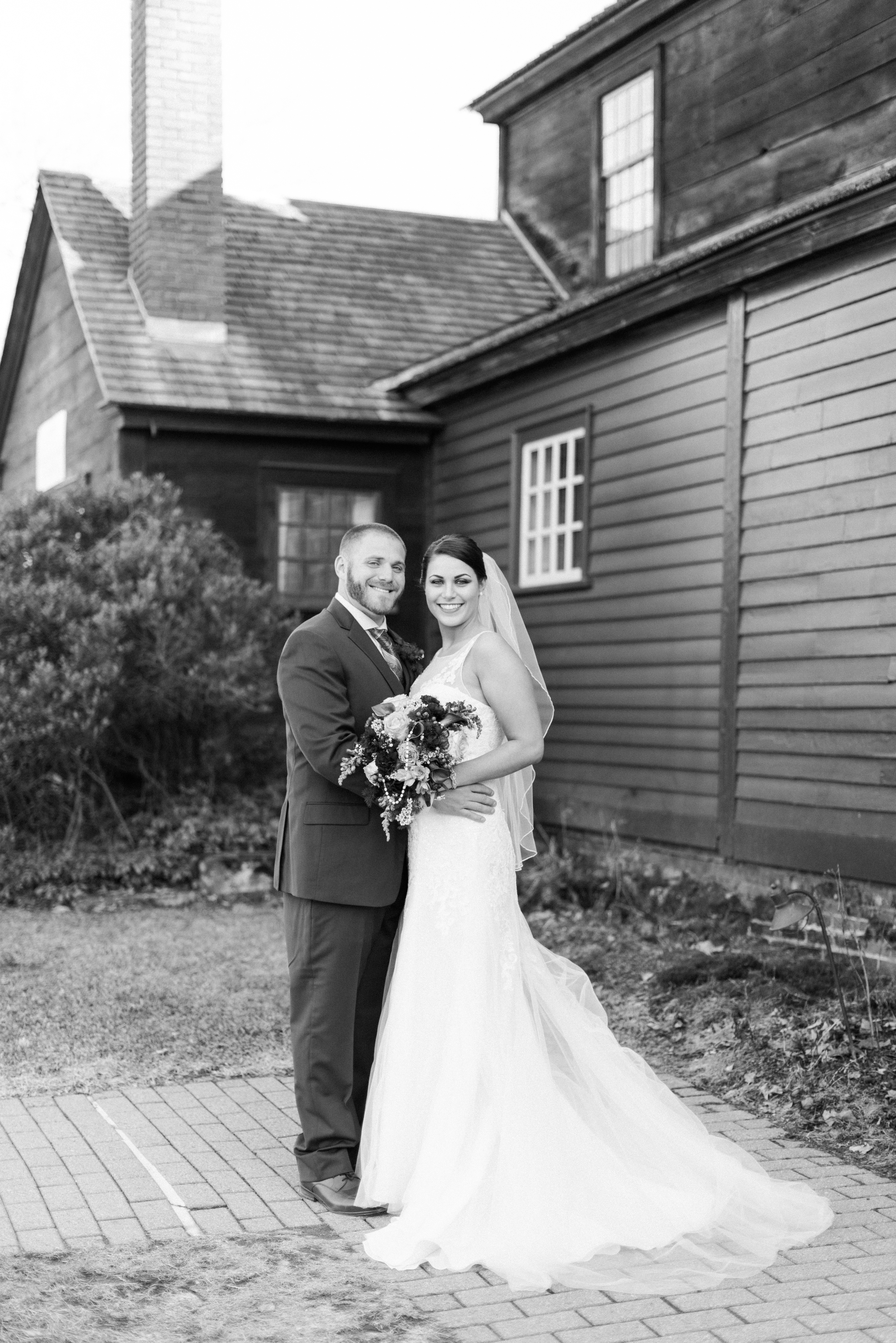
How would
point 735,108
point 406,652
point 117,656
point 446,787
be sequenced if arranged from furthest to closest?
1. point 735,108
2. point 117,656
3. point 406,652
4. point 446,787

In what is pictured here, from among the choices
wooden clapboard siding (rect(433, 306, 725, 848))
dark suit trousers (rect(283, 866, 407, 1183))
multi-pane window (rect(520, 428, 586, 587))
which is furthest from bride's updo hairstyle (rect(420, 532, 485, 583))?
multi-pane window (rect(520, 428, 586, 587))

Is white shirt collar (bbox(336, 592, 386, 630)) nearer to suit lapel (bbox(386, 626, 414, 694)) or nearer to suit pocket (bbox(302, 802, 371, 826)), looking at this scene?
suit lapel (bbox(386, 626, 414, 694))

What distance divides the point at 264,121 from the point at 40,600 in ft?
82.2

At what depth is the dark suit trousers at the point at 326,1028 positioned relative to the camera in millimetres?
4777

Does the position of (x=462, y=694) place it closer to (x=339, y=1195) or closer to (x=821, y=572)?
(x=339, y=1195)

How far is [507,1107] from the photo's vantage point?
451 centimetres

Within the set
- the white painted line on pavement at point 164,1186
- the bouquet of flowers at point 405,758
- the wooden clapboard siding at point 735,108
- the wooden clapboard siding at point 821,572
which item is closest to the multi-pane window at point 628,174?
the wooden clapboard siding at point 735,108

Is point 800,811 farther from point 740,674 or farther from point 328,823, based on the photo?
point 328,823

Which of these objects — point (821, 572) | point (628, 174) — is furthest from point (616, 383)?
point (628, 174)

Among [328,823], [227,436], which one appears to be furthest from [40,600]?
[328,823]

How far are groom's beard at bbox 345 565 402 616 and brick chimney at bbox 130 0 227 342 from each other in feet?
31.7

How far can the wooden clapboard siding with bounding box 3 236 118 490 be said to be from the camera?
47.6 feet

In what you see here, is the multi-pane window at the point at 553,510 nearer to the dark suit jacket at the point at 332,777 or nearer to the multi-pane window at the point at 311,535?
the multi-pane window at the point at 311,535

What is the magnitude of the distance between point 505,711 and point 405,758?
1.65 feet
